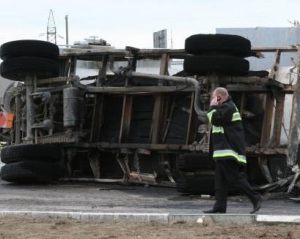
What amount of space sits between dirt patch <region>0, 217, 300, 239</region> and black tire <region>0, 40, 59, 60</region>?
16.5 feet

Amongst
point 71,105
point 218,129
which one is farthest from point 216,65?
point 71,105

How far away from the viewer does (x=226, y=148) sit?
696 centimetres

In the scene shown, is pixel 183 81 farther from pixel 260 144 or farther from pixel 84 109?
pixel 84 109

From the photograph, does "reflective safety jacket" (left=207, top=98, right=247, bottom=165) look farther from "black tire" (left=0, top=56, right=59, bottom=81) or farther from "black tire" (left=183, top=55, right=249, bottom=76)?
"black tire" (left=0, top=56, right=59, bottom=81)

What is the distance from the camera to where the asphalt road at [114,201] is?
7.55 m

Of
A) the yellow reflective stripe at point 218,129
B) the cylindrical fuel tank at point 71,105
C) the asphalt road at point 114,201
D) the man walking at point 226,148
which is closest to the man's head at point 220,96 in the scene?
the man walking at point 226,148

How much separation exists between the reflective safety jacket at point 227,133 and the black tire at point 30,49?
4.58m

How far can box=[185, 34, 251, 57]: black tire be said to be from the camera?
356 inches

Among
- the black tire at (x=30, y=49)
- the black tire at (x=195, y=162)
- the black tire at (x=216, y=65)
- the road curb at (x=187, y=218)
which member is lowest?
the black tire at (x=195, y=162)

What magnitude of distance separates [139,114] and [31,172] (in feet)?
6.63

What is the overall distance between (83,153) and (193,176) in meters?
2.92

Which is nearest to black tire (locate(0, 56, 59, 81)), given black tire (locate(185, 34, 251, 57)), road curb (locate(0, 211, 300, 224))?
black tire (locate(185, 34, 251, 57))

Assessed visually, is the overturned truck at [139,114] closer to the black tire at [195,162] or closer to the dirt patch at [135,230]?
the black tire at [195,162]

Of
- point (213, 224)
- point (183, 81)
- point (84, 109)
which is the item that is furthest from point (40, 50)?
point (213, 224)
